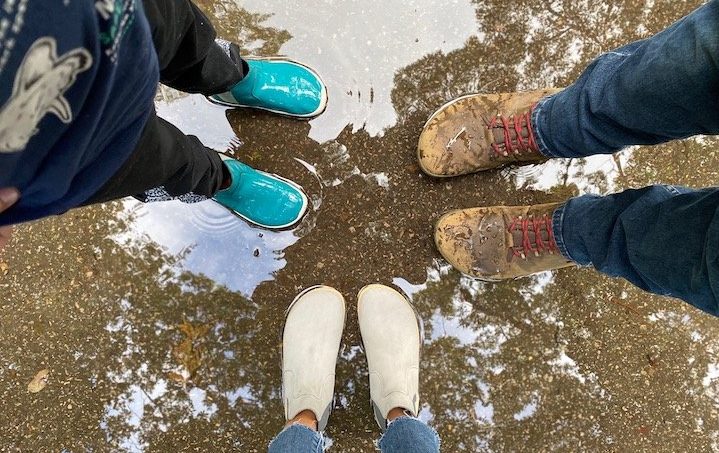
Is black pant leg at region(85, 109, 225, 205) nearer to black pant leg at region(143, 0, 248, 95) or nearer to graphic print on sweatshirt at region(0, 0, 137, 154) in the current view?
black pant leg at region(143, 0, 248, 95)

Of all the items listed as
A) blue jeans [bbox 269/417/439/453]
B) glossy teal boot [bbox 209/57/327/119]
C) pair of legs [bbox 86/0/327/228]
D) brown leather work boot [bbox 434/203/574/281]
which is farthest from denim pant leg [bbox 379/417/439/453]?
glossy teal boot [bbox 209/57/327/119]

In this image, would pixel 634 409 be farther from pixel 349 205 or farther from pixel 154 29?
pixel 154 29

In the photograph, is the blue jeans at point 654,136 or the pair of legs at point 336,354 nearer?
the blue jeans at point 654,136

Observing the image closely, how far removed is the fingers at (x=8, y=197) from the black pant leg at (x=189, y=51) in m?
0.35

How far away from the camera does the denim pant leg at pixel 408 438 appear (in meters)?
1.36

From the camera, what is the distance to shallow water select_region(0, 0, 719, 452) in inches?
62.1

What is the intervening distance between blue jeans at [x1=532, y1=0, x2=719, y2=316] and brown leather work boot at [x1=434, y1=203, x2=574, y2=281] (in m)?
0.19

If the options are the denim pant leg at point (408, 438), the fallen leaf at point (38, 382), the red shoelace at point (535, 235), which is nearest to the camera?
the denim pant leg at point (408, 438)

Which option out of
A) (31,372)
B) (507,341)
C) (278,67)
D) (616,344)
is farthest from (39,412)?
(616,344)

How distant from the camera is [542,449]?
1.62 metres

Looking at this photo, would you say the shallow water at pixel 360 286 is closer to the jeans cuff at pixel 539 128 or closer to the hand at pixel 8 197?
the jeans cuff at pixel 539 128

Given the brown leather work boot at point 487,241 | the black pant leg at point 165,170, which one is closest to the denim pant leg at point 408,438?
the brown leather work boot at point 487,241

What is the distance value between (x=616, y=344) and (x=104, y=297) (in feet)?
5.53

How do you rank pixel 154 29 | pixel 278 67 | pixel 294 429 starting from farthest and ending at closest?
1. pixel 278 67
2. pixel 294 429
3. pixel 154 29
